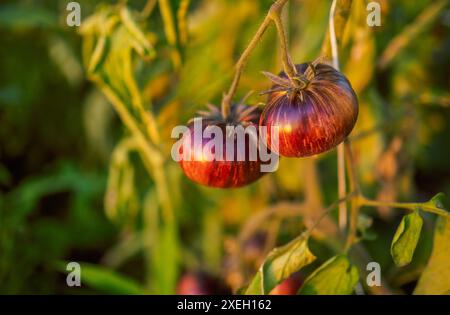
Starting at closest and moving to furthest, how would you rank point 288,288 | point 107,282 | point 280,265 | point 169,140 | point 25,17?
point 280,265
point 288,288
point 107,282
point 169,140
point 25,17

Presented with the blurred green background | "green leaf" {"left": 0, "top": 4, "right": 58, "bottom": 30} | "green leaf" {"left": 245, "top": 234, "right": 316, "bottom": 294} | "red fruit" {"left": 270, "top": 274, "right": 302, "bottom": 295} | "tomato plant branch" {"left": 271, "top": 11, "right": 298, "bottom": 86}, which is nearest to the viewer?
"tomato plant branch" {"left": 271, "top": 11, "right": 298, "bottom": 86}

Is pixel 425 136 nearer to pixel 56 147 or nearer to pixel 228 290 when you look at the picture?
pixel 228 290

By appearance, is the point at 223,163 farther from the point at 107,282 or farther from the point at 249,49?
the point at 107,282

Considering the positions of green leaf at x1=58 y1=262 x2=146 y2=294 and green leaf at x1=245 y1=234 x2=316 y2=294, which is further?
green leaf at x1=58 y1=262 x2=146 y2=294

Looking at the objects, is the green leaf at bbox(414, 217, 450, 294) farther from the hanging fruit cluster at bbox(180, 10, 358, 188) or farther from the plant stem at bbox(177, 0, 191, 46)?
the plant stem at bbox(177, 0, 191, 46)

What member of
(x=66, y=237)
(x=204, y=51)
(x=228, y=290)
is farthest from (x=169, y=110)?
(x=66, y=237)

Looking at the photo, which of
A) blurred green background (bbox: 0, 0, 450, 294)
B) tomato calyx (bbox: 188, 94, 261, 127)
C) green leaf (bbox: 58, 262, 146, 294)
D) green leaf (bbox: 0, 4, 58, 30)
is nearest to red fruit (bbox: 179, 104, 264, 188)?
tomato calyx (bbox: 188, 94, 261, 127)

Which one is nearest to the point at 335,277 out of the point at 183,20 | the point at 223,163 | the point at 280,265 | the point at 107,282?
the point at 280,265
